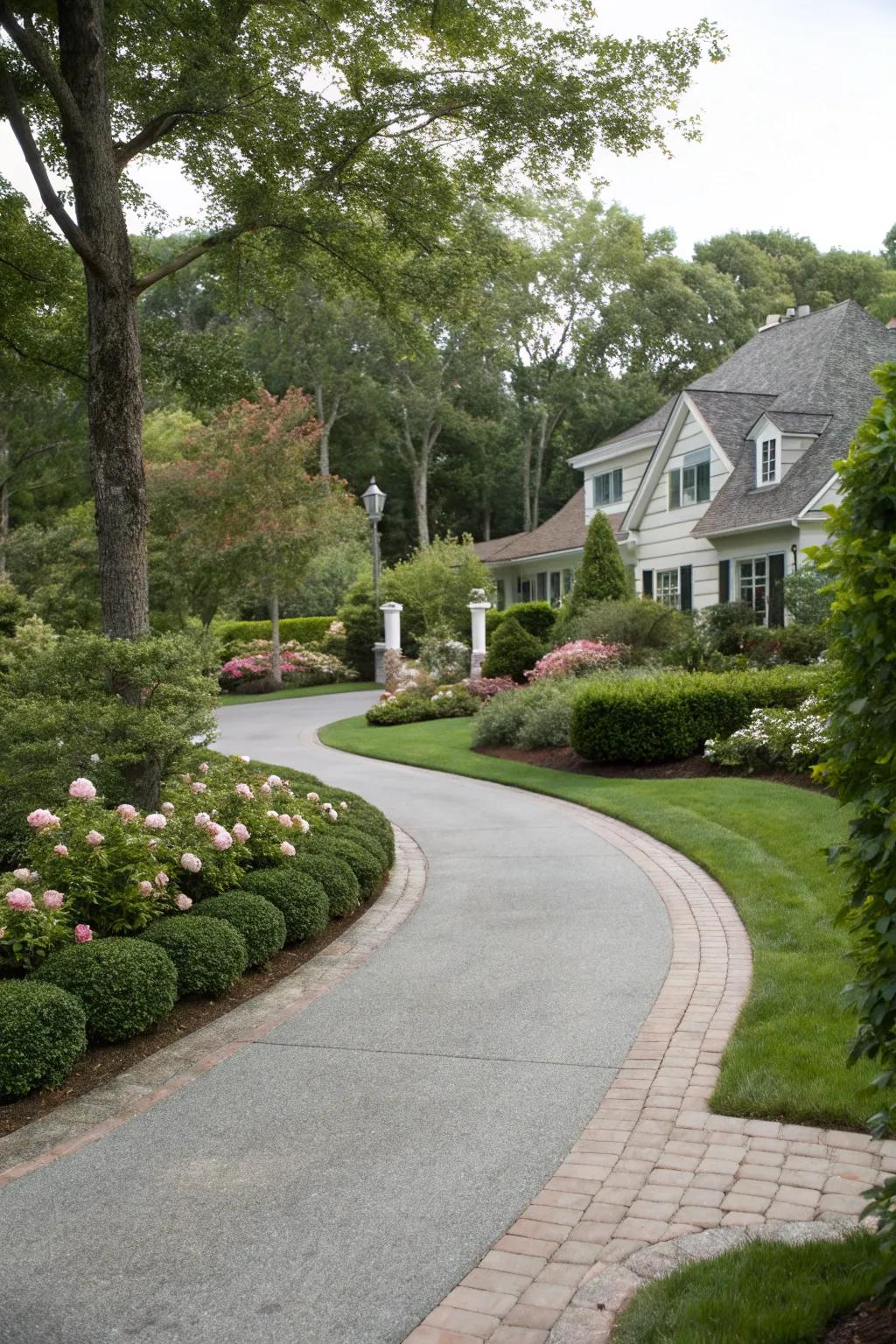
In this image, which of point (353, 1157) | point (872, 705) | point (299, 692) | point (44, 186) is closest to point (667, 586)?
point (299, 692)

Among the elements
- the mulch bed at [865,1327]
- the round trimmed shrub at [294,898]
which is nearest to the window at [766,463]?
the round trimmed shrub at [294,898]

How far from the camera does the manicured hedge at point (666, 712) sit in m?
15.0

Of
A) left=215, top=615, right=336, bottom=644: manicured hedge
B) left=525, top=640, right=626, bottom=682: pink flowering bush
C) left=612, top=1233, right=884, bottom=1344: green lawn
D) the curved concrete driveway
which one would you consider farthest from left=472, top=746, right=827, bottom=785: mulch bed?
left=215, top=615, right=336, bottom=644: manicured hedge

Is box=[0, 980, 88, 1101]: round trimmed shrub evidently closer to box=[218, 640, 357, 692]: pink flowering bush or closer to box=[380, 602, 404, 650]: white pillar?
box=[380, 602, 404, 650]: white pillar

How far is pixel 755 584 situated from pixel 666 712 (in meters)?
10.1

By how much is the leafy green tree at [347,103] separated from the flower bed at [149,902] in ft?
18.2

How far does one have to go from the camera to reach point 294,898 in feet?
25.3

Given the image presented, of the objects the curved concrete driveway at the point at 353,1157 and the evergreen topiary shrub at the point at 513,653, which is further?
the evergreen topiary shrub at the point at 513,653

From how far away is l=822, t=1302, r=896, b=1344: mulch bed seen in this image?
2.94 metres

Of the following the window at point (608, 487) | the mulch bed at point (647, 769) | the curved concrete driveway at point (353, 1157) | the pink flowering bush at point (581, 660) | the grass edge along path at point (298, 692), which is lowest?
the curved concrete driveway at point (353, 1157)

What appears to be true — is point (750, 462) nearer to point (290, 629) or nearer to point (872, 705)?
point (290, 629)

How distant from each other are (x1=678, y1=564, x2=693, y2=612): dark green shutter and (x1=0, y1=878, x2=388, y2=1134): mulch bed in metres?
19.9

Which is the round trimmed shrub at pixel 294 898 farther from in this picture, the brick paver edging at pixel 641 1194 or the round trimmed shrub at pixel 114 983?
the brick paver edging at pixel 641 1194

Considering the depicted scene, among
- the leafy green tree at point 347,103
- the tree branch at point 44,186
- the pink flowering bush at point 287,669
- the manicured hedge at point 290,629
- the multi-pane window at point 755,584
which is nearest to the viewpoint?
the tree branch at point 44,186
